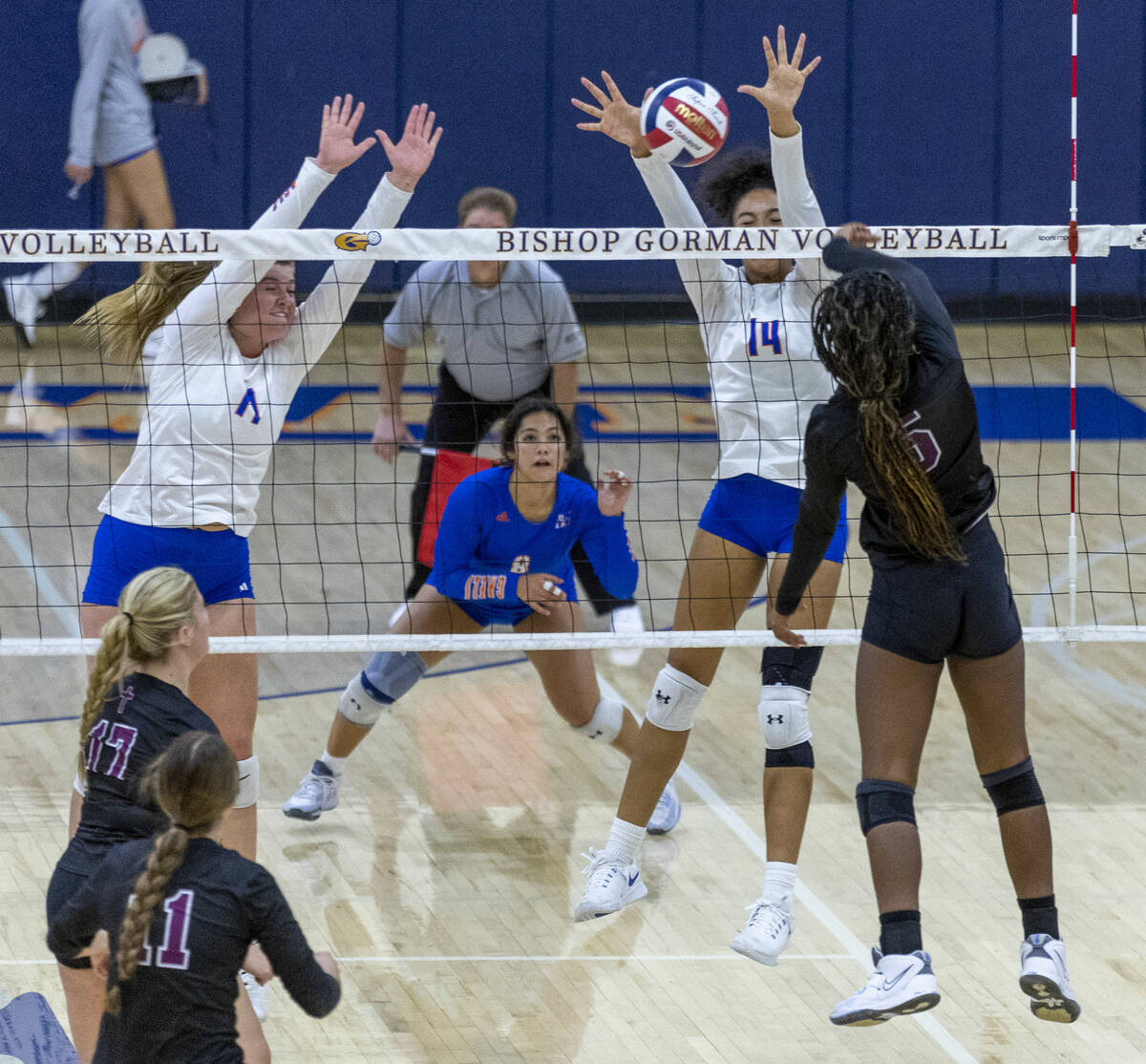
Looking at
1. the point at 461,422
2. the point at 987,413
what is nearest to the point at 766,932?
the point at 461,422

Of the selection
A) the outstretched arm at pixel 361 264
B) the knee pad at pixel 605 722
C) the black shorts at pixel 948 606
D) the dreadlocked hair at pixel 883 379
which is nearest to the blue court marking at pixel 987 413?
the knee pad at pixel 605 722

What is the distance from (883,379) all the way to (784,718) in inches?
50.6

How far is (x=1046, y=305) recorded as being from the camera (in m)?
12.7

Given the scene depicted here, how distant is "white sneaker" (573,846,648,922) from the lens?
4.46 metres

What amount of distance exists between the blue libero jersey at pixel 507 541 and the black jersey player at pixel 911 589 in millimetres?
1590

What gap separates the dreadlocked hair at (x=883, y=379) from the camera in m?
3.33

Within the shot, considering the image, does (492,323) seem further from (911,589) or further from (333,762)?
(911,589)

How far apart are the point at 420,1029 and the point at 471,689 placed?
2670 mm

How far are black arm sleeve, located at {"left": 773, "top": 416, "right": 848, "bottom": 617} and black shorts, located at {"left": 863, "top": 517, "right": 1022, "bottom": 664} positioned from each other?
0.15 metres

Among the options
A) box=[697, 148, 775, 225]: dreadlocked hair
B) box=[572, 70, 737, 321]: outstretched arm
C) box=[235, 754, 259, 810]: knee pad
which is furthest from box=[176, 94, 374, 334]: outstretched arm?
box=[235, 754, 259, 810]: knee pad

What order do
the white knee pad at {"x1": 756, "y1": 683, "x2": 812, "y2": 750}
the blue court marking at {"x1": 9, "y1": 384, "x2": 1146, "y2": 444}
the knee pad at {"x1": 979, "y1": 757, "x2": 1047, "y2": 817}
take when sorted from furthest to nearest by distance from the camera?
the blue court marking at {"x1": 9, "y1": 384, "x2": 1146, "y2": 444} → the white knee pad at {"x1": 756, "y1": 683, "x2": 812, "y2": 750} → the knee pad at {"x1": 979, "y1": 757, "x2": 1047, "y2": 817}

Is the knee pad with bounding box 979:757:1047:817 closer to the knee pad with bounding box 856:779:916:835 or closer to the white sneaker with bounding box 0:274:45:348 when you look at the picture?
the knee pad with bounding box 856:779:916:835

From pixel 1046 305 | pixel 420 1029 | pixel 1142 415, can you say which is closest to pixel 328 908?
pixel 420 1029

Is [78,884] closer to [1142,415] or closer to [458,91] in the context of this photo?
[1142,415]
